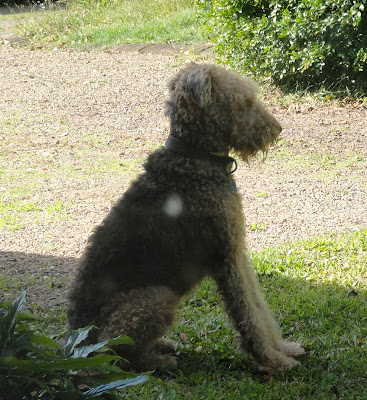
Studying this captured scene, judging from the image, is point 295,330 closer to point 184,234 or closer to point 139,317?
point 184,234

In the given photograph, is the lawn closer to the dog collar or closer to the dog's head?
the dog collar

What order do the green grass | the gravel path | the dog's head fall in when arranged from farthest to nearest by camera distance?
the green grass → the gravel path → the dog's head

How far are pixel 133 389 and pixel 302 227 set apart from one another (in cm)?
316

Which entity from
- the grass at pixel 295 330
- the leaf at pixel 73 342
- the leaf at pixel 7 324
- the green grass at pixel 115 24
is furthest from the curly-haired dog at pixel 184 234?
the green grass at pixel 115 24

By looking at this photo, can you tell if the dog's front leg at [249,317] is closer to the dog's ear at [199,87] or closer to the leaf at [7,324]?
the dog's ear at [199,87]

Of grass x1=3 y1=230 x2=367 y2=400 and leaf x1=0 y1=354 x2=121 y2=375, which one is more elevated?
leaf x1=0 y1=354 x2=121 y2=375

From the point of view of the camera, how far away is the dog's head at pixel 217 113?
3.53 meters

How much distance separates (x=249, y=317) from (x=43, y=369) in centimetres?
173

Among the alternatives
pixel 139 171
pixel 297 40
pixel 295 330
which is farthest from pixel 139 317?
pixel 297 40

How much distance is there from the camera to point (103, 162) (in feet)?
26.4

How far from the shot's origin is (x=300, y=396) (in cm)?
349

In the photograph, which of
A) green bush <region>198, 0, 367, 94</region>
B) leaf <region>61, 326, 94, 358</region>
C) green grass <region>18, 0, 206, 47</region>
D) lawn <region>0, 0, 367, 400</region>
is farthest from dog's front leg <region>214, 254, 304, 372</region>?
green grass <region>18, 0, 206, 47</region>

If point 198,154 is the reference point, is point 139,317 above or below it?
below

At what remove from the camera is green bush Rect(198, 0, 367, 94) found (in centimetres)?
872
